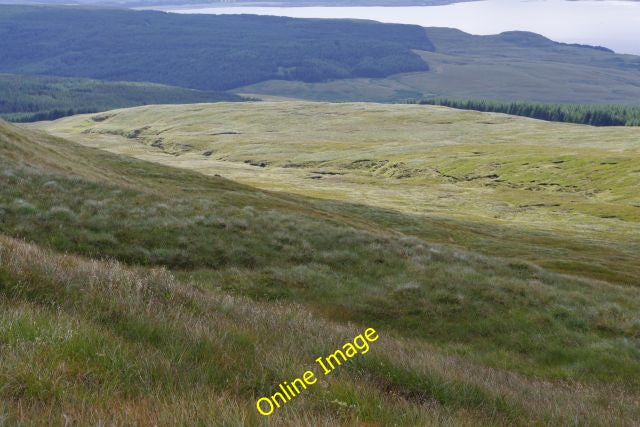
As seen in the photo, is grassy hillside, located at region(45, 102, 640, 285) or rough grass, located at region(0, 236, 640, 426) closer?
rough grass, located at region(0, 236, 640, 426)

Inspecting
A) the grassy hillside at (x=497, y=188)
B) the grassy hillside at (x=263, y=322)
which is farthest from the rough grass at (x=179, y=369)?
the grassy hillside at (x=497, y=188)

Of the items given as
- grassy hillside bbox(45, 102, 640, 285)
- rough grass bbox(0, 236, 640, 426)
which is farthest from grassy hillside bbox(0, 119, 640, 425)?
grassy hillside bbox(45, 102, 640, 285)

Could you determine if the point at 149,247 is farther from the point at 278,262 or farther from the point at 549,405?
the point at 549,405

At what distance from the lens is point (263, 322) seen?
9.79 meters

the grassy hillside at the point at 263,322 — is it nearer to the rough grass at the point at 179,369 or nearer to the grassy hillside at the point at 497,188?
the rough grass at the point at 179,369

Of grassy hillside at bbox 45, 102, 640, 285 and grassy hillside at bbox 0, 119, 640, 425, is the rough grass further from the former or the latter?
grassy hillside at bbox 45, 102, 640, 285

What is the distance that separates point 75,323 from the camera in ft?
21.5

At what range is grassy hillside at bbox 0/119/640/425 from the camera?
5.40 meters

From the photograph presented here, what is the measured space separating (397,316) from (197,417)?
52.2ft

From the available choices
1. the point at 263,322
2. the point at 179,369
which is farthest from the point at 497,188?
the point at 179,369

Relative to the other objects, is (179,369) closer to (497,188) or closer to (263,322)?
(263,322)

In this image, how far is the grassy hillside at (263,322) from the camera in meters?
5.40

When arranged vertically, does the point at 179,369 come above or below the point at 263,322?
above

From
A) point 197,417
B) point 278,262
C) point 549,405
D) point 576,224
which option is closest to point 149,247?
point 278,262
